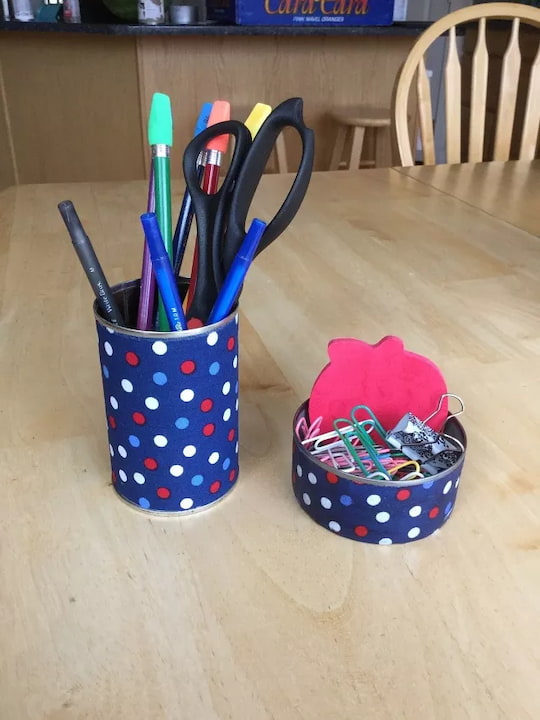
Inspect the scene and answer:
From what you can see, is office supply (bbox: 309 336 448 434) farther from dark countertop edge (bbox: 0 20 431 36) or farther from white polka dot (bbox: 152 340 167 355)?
dark countertop edge (bbox: 0 20 431 36)

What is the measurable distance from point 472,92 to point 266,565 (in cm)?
127

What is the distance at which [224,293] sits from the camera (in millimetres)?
389

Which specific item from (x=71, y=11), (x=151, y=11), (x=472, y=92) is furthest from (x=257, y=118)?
(x=71, y=11)

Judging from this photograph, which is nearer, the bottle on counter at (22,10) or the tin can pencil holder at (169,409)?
the tin can pencil holder at (169,409)

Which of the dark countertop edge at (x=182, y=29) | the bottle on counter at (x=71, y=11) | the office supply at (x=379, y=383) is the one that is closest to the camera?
the office supply at (x=379, y=383)

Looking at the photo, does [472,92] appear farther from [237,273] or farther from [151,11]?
[151,11]

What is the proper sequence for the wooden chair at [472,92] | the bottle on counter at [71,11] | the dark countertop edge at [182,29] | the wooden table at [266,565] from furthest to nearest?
the bottle on counter at [71,11], the dark countertop edge at [182,29], the wooden chair at [472,92], the wooden table at [266,565]

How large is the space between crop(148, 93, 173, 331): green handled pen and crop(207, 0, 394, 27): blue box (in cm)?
215

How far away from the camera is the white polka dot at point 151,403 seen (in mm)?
395

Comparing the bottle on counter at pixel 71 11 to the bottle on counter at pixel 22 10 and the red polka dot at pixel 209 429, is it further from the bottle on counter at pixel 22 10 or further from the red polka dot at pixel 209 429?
the red polka dot at pixel 209 429

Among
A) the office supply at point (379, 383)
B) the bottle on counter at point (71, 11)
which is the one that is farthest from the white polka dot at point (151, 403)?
the bottle on counter at point (71, 11)

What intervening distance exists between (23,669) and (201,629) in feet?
0.30

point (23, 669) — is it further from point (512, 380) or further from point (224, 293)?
point (512, 380)

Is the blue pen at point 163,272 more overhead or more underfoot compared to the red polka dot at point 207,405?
more overhead
